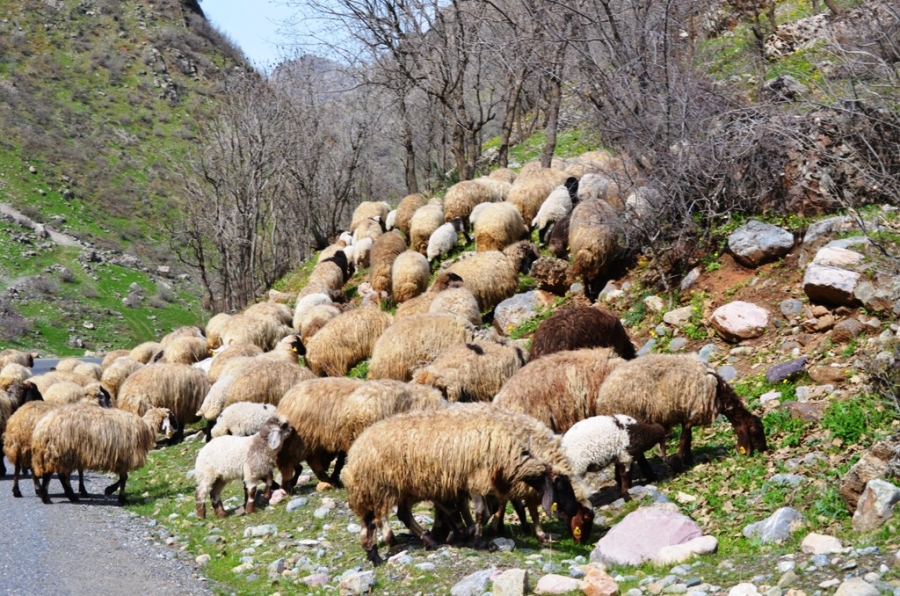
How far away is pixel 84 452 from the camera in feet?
36.7

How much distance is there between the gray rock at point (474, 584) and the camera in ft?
20.6

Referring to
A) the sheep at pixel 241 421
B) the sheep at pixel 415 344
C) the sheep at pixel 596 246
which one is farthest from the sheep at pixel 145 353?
the sheep at pixel 596 246

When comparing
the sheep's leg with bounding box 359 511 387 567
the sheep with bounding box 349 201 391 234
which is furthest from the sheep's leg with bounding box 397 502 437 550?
the sheep with bounding box 349 201 391 234

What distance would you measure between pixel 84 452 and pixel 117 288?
4318 cm

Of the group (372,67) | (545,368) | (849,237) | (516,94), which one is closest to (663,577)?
(545,368)

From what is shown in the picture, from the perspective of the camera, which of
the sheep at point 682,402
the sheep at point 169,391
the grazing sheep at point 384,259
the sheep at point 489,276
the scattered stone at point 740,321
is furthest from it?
the grazing sheep at point 384,259

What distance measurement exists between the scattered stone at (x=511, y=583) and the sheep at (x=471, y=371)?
4.53 meters

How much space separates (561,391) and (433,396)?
4.88 feet

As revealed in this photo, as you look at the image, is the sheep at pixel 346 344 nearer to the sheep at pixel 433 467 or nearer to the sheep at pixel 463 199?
the sheep at pixel 463 199

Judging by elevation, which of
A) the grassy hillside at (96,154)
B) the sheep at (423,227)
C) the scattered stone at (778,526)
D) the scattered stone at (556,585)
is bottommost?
the scattered stone at (778,526)

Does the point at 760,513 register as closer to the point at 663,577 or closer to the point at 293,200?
the point at 663,577

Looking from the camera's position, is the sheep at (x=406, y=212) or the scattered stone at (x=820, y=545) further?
the sheep at (x=406, y=212)

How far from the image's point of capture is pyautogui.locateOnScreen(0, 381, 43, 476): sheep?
14195 millimetres

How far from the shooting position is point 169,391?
15.5m
